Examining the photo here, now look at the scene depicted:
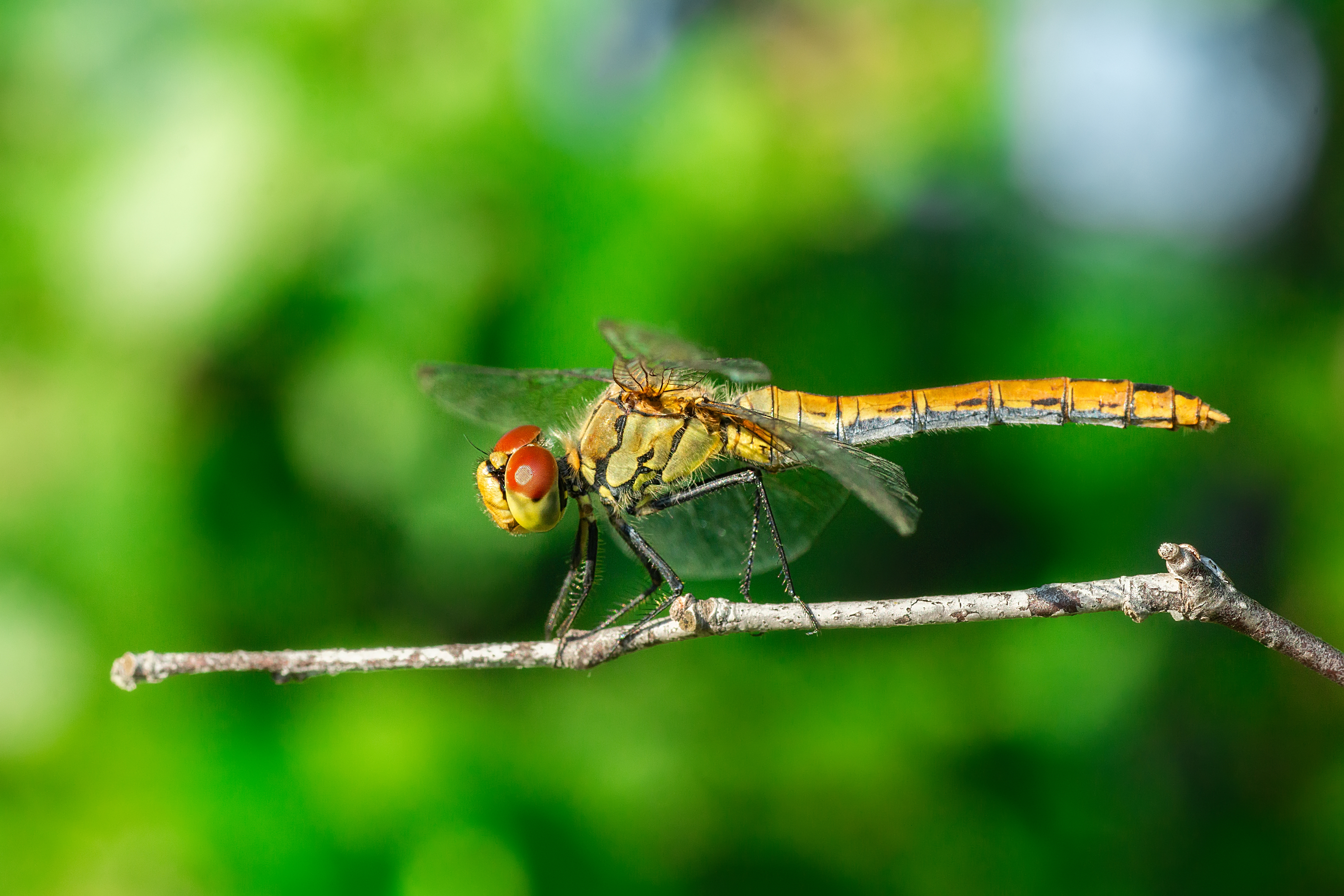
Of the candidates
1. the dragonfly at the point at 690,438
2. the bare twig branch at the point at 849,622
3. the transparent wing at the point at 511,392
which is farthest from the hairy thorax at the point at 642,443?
the bare twig branch at the point at 849,622

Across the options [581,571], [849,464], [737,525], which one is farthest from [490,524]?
[849,464]

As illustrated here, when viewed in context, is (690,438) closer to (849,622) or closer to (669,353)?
(669,353)

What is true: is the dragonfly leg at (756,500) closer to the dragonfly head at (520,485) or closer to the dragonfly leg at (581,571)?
the dragonfly leg at (581,571)

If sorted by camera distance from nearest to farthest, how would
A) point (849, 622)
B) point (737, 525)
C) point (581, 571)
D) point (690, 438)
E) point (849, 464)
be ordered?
point (849, 622) → point (849, 464) → point (581, 571) → point (690, 438) → point (737, 525)

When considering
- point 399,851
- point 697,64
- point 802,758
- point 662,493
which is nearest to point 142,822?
point 399,851

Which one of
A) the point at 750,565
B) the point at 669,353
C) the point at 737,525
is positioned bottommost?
the point at 737,525

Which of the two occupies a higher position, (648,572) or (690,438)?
(690,438)
